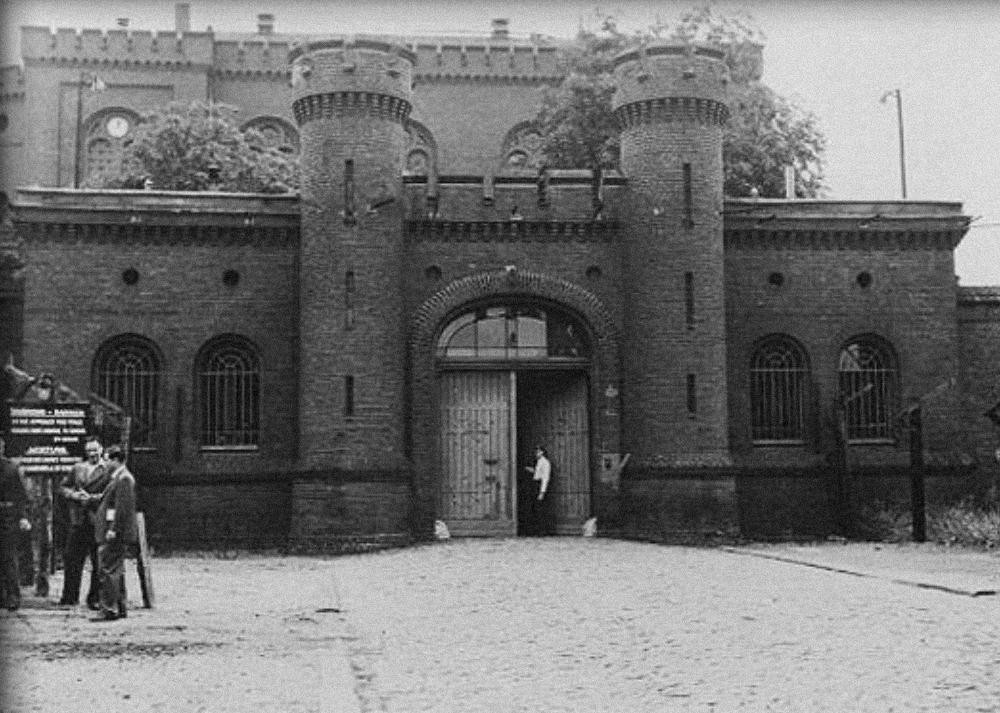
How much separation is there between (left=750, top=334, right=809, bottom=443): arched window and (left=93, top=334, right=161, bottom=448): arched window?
10496 mm

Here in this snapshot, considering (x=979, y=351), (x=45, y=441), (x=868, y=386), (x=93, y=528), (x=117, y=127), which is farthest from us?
(x=117, y=127)

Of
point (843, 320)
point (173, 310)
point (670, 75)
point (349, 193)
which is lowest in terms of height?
point (843, 320)

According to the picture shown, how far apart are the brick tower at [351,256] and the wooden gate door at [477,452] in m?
1.21

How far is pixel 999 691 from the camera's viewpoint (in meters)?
8.80

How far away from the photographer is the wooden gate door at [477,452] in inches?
989

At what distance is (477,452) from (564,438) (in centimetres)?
157

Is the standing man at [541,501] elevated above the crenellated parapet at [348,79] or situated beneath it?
situated beneath

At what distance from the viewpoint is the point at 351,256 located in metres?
24.2

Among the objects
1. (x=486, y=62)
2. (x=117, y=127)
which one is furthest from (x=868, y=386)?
(x=117, y=127)

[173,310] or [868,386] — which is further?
[868,386]

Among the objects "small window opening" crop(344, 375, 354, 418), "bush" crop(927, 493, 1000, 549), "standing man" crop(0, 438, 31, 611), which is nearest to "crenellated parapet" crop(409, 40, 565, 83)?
"small window opening" crop(344, 375, 354, 418)

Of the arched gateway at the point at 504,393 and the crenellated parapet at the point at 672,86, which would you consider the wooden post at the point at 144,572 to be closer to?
the arched gateway at the point at 504,393

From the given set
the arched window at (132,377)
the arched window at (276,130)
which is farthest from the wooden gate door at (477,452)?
the arched window at (276,130)

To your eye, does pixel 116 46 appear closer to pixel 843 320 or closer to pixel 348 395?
pixel 348 395
